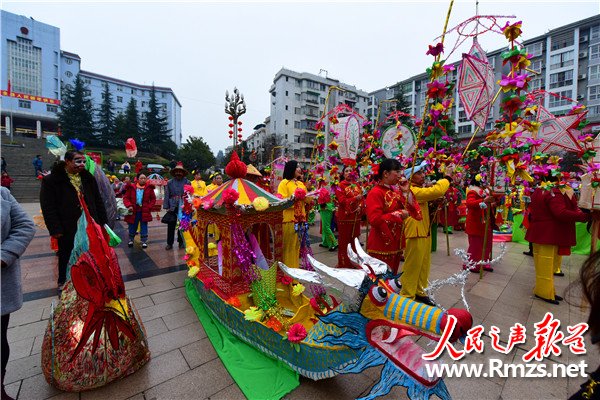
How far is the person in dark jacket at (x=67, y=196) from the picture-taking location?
3.44 m

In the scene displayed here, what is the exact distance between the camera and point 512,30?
10.7 ft

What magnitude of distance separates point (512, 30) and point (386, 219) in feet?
9.44

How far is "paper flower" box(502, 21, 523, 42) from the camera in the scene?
10.6 feet

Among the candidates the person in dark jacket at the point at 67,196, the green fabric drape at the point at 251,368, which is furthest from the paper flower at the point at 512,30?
the person in dark jacket at the point at 67,196

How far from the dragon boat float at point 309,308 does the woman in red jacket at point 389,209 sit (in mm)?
930

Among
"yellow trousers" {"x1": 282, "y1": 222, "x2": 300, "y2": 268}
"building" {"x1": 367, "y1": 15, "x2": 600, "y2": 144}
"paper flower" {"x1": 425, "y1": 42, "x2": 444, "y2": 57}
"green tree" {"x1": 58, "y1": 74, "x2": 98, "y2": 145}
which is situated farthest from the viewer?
"green tree" {"x1": 58, "y1": 74, "x2": 98, "y2": 145}

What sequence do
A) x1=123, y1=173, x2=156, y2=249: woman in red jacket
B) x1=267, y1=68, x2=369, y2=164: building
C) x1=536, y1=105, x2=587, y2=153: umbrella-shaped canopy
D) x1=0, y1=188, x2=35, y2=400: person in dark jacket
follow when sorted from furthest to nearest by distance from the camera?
x1=267, y1=68, x2=369, y2=164: building < x1=123, y1=173, x2=156, y2=249: woman in red jacket < x1=536, y1=105, x2=587, y2=153: umbrella-shaped canopy < x1=0, y1=188, x2=35, y2=400: person in dark jacket

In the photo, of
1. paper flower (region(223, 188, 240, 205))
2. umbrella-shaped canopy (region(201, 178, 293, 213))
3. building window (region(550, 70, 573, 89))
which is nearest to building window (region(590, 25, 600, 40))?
building window (region(550, 70, 573, 89))

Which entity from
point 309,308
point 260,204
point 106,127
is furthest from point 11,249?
point 106,127

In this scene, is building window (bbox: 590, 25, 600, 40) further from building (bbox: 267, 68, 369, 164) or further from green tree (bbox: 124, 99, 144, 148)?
green tree (bbox: 124, 99, 144, 148)

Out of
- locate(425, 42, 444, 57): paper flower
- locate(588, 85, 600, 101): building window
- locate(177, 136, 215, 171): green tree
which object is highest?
locate(588, 85, 600, 101): building window

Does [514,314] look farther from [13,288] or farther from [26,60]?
[26,60]

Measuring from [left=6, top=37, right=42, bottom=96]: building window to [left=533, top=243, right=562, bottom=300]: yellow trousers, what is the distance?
51.7 m

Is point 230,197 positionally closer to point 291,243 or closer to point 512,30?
point 291,243
